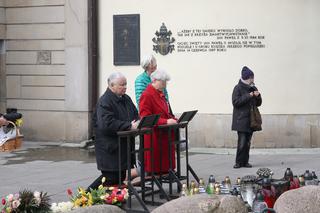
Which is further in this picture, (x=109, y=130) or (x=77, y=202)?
(x=109, y=130)

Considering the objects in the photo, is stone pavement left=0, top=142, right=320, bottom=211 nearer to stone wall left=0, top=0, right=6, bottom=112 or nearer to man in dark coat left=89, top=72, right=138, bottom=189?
man in dark coat left=89, top=72, right=138, bottom=189

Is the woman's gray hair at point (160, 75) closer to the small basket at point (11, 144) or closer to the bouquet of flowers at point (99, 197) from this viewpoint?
the bouquet of flowers at point (99, 197)

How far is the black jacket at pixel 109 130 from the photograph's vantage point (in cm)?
827

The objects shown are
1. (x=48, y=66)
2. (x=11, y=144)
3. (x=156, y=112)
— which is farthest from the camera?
(x=48, y=66)

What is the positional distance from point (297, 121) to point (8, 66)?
6.68 meters

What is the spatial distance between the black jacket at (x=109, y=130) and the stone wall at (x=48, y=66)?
675 centimetres

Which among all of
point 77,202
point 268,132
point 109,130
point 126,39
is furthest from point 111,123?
point 126,39

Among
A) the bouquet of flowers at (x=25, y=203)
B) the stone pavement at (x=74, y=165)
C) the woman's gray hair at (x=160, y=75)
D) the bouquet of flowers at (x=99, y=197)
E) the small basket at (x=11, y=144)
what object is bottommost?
the stone pavement at (x=74, y=165)

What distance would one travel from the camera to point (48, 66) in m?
15.6

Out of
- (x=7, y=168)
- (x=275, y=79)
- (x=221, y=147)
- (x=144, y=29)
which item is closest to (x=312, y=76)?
(x=275, y=79)

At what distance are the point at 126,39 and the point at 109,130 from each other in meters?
6.77

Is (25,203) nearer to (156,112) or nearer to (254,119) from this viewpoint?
(156,112)

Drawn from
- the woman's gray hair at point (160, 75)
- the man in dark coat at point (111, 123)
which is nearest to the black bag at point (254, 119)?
the woman's gray hair at point (160, 75)

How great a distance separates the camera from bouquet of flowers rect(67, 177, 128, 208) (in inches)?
280
